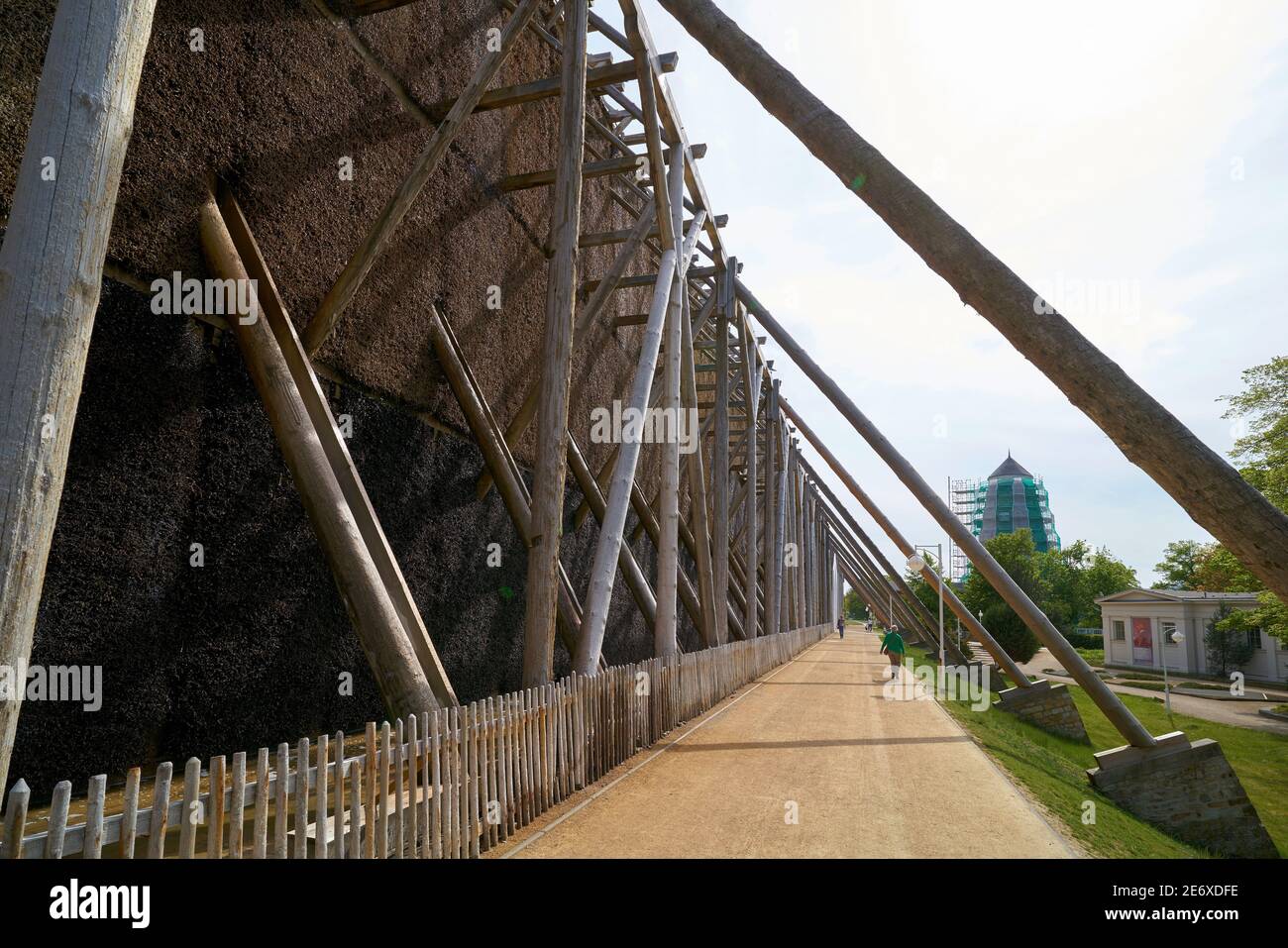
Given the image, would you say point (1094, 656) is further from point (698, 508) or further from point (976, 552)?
point (698, 508)

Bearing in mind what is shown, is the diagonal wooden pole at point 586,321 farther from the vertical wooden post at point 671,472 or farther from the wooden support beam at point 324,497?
the wooden support beam at point 324,497

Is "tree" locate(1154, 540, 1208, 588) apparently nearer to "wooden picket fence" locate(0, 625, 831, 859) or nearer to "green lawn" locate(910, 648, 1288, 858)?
"green lawn" locate(910, 648, 1288, 858)

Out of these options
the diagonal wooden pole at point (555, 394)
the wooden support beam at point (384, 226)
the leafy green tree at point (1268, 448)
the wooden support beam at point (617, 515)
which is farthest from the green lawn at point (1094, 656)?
the wooden support beam at point (384, 226)

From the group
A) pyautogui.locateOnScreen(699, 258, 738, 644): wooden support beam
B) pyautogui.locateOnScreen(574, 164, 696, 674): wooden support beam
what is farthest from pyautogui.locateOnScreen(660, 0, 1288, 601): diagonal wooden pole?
pyautogui.locateOnScreen(699, 258, 738, 644): wooden support beam

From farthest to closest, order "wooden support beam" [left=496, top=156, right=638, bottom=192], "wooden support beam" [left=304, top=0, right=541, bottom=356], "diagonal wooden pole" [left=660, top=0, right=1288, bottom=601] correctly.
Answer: "wooden support beam" [left=496, top=156, right=638, bottom=192] → "wooden support beam" [left=304, top=0, right=541, bottom=356] → "diagonal wooden pole" [left=660, top=0, right=1288, bottom=601]

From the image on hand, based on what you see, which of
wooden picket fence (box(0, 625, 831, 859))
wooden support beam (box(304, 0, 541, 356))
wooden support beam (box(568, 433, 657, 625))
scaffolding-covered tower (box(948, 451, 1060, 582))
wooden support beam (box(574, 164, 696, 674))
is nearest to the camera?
wooden picket fence (box(0, 625, 831, 859))

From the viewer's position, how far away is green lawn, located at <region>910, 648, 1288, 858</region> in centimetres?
747

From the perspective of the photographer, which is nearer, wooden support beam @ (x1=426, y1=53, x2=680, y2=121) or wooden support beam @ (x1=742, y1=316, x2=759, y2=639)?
wooden support beam @ (x1=426, y1=53, x2=680, y2=121)

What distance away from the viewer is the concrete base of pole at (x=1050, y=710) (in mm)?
17266

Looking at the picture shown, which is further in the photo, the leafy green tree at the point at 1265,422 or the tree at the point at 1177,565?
the tree at the point at 1177,565

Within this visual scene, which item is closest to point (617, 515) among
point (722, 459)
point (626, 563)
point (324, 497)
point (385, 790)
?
point (626, 563)

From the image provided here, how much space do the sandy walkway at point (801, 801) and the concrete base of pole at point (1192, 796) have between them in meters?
2.57

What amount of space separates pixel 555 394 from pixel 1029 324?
5264 mm
